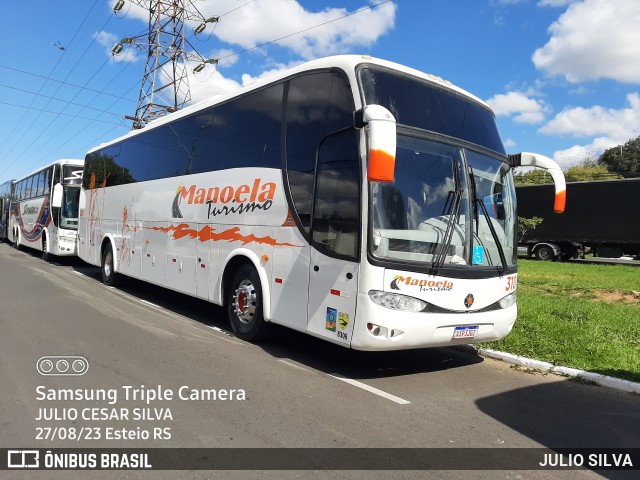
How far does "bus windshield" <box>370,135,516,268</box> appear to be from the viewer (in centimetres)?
521

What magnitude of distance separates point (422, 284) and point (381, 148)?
161 centimetres

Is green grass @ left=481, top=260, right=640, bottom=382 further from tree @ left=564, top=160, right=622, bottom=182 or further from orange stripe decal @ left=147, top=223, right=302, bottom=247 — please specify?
tree @ left=564, top=160, right=622, bottom=182

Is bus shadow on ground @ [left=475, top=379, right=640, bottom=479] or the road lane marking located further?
the road lane marking

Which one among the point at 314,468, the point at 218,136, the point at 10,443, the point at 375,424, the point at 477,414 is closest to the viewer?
the point at 314,468

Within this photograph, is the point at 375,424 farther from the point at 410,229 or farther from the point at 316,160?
the point at 316,160

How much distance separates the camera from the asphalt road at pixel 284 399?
154 inches

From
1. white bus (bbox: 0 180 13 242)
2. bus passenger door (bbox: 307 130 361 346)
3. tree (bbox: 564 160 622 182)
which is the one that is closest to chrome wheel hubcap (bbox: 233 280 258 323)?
bus passenger door (bbox: 307 130 361 346)

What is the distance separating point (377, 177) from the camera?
14.2ft

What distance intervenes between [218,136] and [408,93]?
346 cm

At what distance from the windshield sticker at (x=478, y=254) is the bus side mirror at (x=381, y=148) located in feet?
5.98

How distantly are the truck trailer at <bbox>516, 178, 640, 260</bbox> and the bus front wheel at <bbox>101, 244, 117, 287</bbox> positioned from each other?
16964mm

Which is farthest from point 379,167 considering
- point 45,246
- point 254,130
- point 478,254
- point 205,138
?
point 45,246

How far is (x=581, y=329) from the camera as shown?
297 inches

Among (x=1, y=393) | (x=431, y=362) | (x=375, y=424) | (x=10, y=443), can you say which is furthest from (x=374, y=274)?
(x=1, y=393)
